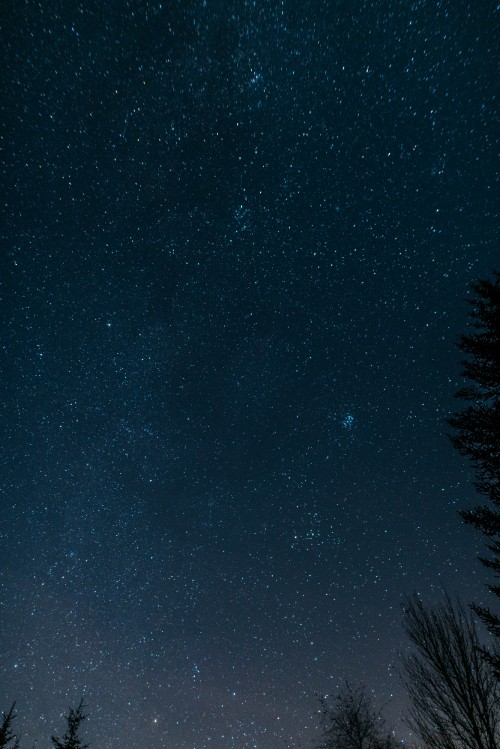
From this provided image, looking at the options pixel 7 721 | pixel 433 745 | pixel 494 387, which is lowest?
pixel 7 721

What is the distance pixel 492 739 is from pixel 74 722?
19.6 meters

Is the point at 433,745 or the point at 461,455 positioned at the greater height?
the point at 461,455

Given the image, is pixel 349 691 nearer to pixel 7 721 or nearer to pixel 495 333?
pixel 7 721

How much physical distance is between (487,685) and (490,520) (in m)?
3.57

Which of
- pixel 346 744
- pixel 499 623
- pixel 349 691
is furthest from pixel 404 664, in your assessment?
pixel 349 691

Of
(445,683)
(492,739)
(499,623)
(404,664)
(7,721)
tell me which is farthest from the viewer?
(7,721)

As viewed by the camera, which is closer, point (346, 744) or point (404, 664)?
point (404, 664)

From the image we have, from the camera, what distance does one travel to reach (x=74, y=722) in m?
17.1

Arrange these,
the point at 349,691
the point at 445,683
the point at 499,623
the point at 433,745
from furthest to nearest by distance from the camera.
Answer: the point at 349,691 < the point at 445,683 < the point at 433,745 < the point at 499,623

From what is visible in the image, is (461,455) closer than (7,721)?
Yes

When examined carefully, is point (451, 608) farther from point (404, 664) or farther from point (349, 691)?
point (349, 691)

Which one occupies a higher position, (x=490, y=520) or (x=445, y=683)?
→ (x=490, y=520)

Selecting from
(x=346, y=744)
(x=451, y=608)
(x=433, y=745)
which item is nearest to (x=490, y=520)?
(x=451, y=608)

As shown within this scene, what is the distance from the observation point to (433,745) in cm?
654
